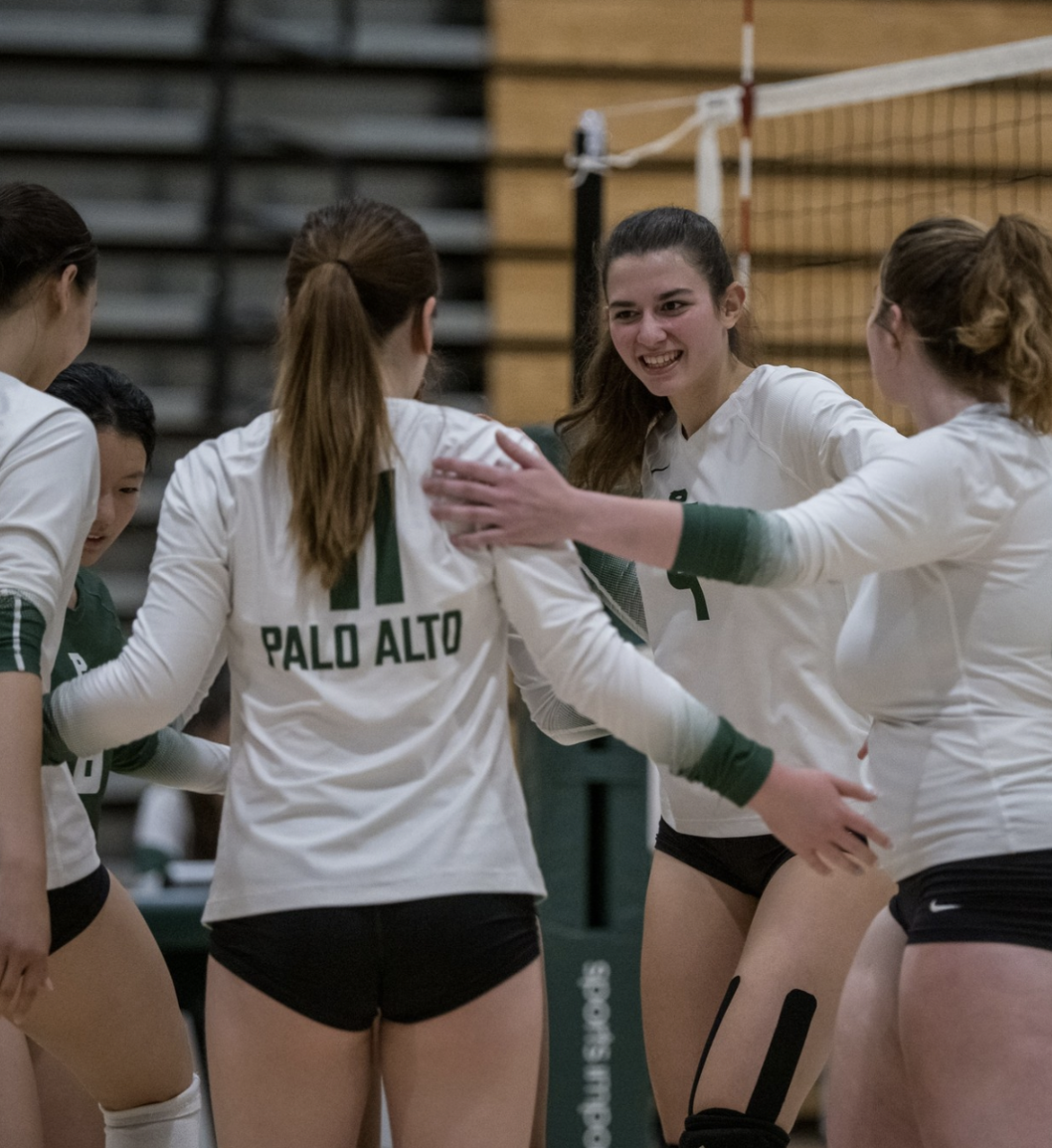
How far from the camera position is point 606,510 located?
78.1 inches

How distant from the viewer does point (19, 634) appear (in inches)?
75.3

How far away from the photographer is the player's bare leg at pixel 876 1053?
6.87ft

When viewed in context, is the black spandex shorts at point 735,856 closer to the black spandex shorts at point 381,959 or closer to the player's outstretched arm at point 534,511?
the player's outstretched arm at point 534,511

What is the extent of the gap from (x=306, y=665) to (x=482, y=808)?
26cm

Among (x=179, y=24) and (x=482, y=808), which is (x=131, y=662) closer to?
(x=482, y=808)

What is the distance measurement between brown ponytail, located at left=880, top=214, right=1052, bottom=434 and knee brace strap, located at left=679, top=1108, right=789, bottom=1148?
43.1 inches

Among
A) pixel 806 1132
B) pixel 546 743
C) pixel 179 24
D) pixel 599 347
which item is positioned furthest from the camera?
pixel 179 24

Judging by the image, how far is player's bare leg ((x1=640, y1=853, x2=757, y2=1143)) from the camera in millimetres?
2504

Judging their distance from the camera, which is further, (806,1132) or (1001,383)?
(806,1132)

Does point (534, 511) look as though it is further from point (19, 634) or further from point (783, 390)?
point (783, 390)

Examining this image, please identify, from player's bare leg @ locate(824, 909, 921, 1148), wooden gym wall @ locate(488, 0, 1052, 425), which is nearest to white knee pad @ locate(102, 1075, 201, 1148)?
player's bare leg @ locate(824, 909, 921, 1148)

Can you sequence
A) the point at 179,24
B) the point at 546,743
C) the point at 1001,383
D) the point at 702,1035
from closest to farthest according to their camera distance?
the point at 1001,383 < the point at 702,1035 < the point at 546,743 < the point at 179,24

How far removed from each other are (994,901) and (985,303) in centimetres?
76

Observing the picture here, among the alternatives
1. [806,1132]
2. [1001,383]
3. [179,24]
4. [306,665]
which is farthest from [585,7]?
[306,665]
